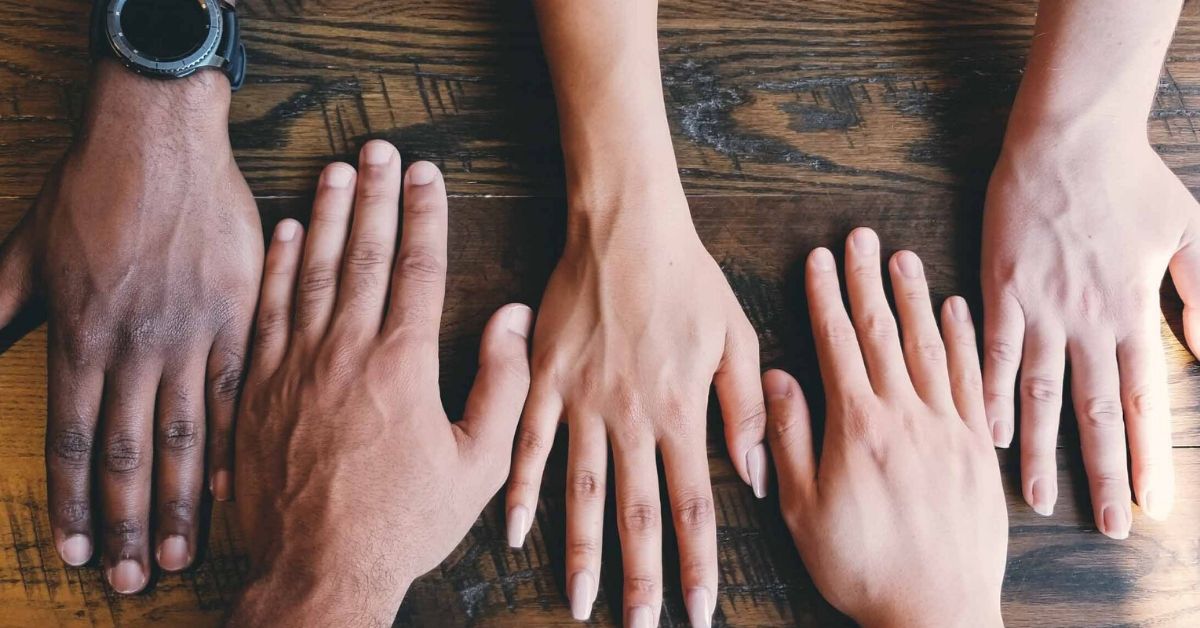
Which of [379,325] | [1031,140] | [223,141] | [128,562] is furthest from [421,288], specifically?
[1031,140]

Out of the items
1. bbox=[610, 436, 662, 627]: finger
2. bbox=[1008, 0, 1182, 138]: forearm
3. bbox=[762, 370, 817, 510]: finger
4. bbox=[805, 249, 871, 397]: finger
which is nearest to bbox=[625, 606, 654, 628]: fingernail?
bbox=[610, 436, 662, 627]: finger

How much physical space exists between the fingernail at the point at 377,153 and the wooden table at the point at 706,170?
0.03 m

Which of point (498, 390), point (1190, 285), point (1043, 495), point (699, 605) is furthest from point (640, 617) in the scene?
point (1190, 285)

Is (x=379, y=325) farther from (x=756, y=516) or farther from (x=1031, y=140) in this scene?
(x=1031, y=140)

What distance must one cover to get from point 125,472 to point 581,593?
54cm

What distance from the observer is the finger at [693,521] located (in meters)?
0.88

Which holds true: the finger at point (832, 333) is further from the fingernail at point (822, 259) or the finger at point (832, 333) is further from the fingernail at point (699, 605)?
the fingernail at point (699, 605)

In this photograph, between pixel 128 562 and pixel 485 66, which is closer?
pixel 128 562

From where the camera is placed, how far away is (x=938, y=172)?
3.24 feet

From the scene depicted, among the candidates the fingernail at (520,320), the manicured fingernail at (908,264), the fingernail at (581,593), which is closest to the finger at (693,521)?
the fingernail at (581,593)

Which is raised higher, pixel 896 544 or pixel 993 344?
pixel 993 344

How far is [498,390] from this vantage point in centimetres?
89

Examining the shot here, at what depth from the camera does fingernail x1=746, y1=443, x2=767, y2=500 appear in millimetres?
916

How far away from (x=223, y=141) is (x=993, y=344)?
3.23ft
